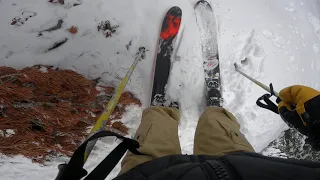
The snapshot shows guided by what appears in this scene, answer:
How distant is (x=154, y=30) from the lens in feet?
8.04

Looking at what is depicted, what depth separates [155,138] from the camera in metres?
1.46

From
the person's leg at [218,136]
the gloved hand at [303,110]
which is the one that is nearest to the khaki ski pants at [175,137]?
the person's leg at [218,136]

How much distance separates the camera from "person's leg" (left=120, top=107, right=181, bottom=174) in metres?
1.28

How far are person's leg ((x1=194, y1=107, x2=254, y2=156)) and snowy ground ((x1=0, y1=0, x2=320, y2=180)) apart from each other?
0.72m

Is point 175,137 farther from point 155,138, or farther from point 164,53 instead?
point 164,53

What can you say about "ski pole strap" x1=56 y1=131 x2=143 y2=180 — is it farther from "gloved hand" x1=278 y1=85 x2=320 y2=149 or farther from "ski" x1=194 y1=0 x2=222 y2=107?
"ski" x1=194 y1=0 x2=222 y2=107

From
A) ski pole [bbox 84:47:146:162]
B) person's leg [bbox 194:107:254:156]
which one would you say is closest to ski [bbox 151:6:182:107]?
ski pole [bbox 84:47:146:162]

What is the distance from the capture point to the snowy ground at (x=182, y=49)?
2.08m

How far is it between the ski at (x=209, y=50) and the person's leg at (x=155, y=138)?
0.71 metres

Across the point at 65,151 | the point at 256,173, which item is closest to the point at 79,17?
the point at 65,151

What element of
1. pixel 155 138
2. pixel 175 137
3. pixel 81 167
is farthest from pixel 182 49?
pixel 81 167

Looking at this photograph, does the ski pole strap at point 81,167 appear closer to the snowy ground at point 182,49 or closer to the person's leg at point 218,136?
the person's leg at point 218,136

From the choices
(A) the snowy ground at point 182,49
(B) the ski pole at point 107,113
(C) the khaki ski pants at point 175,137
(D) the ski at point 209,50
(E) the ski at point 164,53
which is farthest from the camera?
(D) the ski at point 209,50

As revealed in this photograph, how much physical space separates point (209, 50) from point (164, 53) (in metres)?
0.44
